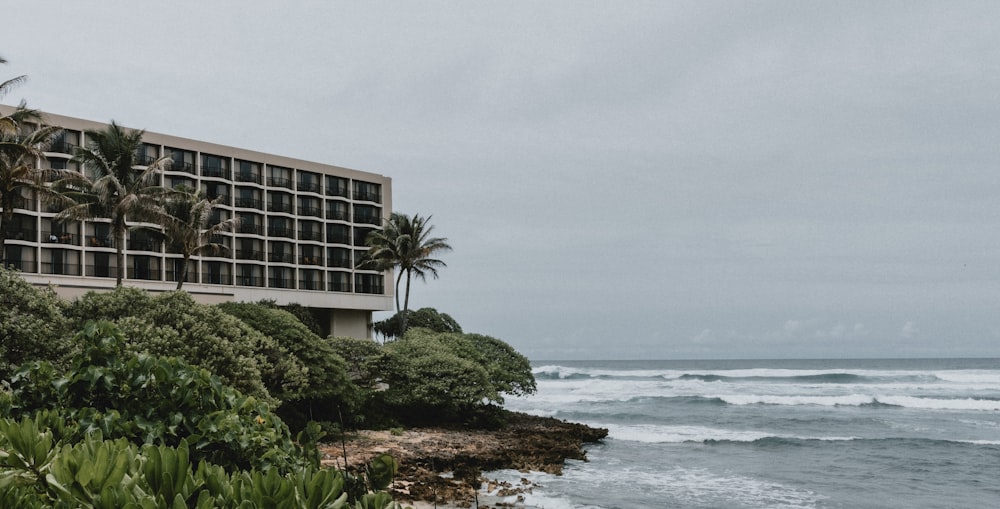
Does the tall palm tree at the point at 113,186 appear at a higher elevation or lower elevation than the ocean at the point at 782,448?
higher

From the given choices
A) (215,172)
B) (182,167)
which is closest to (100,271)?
(182,167)

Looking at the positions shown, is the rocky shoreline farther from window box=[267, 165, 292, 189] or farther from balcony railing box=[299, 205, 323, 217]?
window box=[267, 165, 292, 189]

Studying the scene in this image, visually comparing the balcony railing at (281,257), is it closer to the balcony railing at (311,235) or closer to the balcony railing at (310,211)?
the balcony railing at (311,235)

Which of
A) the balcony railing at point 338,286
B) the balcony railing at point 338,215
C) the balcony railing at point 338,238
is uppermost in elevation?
the balcony railing at point 338,215

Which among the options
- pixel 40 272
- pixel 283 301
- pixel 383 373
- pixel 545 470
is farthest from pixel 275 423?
pixel 283 301

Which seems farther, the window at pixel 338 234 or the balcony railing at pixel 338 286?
the window at pixel 338 234

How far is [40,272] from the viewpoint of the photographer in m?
45.6

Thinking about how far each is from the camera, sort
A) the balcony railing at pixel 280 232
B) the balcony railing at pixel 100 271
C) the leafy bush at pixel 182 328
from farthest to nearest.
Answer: the balcony railing at pixel 280 232, the balcony railing at pixel 100 271, the leafy bush at pixel 182 328

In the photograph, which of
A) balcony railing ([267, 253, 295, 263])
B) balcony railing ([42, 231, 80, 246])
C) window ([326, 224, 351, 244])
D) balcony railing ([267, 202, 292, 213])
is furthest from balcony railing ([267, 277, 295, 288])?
balcony railing ([42, 231, 80, 246])

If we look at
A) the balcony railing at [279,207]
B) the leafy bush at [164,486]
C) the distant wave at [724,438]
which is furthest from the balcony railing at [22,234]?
the leafy bush at [164,486]

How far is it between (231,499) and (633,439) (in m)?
30.2

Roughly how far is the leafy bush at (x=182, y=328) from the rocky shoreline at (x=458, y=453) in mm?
2838

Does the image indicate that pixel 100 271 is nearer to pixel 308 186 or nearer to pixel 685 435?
pixel 308 186

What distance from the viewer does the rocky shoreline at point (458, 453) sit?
55.2ft
